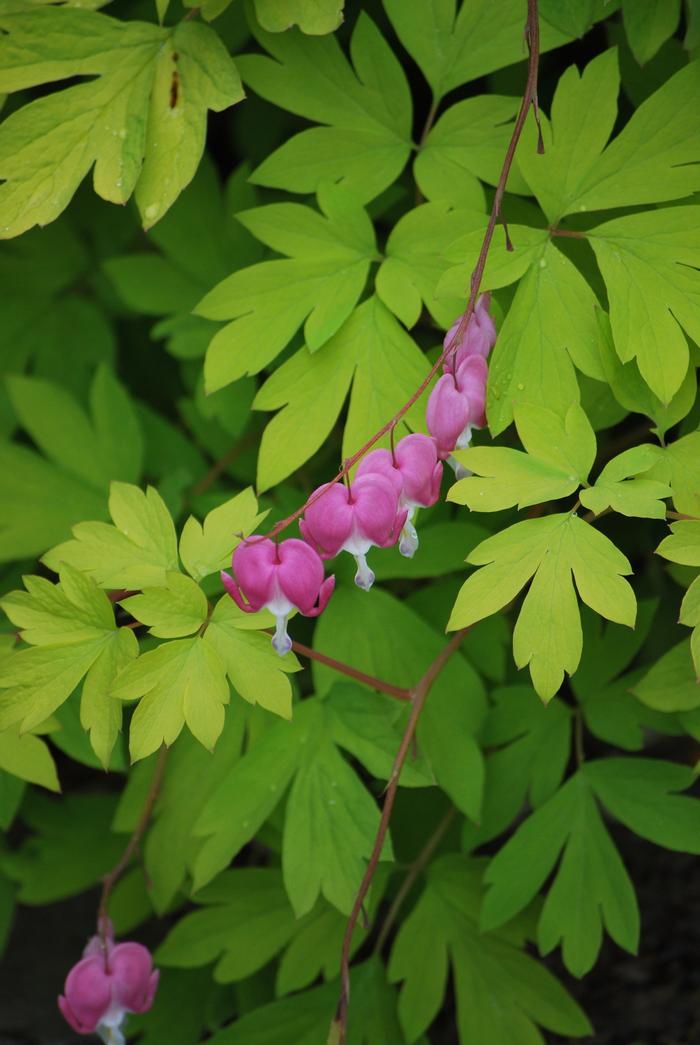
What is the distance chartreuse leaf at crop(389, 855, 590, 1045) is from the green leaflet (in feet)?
Result: 3.44

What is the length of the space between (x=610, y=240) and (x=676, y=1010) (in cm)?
171

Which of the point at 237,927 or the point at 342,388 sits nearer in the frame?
the point at 342,388

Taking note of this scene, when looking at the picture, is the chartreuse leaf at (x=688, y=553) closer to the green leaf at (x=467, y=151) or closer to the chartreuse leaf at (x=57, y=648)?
the green leaf at (x=467, y=151)

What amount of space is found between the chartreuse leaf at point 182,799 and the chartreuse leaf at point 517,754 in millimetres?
466

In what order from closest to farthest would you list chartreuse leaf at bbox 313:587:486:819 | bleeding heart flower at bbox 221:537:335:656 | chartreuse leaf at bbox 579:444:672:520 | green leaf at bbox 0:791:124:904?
bleeding heart flower at bbox 221:537:335:656
chartreuse leaf at bbox 579:444:672:520
chartreuse leaf at bbox 313:587:486:819
green leaf at bbox 0:791:124:904

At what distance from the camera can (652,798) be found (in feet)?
5.38

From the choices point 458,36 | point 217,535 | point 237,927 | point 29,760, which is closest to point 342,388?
point 217,535

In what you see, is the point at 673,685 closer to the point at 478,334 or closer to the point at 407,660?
the point at 407,660

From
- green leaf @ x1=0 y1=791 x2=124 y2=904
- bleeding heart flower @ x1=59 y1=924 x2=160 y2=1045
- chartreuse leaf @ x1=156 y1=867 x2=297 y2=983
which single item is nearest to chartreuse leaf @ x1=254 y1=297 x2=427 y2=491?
bleeding heart flower @ x1=59 y1=924 x2=160 y2=1045

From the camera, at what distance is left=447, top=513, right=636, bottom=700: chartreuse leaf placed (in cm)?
115

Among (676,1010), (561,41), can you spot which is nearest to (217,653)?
(561,41)

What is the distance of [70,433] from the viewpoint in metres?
2.05

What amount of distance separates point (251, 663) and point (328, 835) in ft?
1.42

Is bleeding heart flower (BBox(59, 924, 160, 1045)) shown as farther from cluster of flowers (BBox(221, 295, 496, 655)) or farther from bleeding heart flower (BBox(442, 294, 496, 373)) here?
bleeding heart flower (BBox(442, 294, 496, 373))
